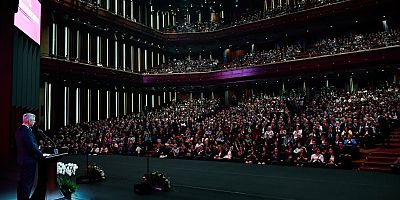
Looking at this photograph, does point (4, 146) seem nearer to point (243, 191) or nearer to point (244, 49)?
point (243, 191)

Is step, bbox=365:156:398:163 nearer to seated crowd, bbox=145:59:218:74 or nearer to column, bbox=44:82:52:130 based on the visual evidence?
seated crowd, bbox=145:59:218:74

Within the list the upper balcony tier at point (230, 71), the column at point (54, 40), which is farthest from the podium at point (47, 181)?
the column at point (54, 40)

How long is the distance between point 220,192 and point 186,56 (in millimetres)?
25178

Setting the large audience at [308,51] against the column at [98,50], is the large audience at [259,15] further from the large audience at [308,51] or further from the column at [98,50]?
the column at [98,50]

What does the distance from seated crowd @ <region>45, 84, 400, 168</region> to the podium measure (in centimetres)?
316

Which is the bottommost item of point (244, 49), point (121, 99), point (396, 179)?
point (396, 179)

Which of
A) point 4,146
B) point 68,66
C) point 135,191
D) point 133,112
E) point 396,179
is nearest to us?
point 135,191

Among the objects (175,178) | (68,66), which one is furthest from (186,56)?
(175,178)

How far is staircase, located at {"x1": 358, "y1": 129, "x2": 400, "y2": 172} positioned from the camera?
9.12 metres

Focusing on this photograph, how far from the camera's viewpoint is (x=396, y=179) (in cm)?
741

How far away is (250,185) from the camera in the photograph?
6676mm

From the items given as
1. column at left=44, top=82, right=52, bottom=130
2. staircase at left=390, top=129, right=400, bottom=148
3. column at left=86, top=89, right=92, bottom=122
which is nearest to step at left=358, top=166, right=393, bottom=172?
staircase at left=390, top=129, right=400, bottom=148

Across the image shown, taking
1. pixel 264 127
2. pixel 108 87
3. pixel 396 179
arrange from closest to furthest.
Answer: pixel 396 179 → pixel 264 127 → pixel 108 87

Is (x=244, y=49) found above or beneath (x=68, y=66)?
above
